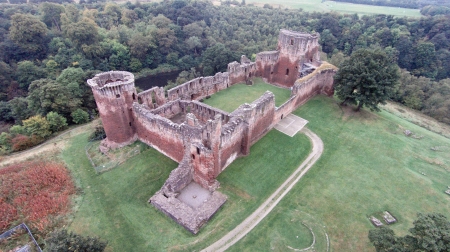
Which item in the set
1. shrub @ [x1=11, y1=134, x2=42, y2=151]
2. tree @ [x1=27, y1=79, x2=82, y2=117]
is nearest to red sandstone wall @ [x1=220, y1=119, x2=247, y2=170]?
shrub @ [x1=11, y1=134, x2=42, y2=151]

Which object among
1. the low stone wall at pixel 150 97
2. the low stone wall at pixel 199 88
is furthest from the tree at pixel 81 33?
the low stone wall at pixel 199 88

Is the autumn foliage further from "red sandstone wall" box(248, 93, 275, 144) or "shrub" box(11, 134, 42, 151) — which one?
"red sandstone wall" box(248, 93, 275, 144)

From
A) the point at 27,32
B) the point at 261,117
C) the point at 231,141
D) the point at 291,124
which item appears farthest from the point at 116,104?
the point at 27,32

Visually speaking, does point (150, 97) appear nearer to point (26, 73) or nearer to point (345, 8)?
point (26, 73)

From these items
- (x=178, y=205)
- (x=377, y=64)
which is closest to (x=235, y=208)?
(x=178, y=205)

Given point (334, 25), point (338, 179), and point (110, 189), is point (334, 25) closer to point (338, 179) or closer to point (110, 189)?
point (338, 179)
